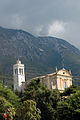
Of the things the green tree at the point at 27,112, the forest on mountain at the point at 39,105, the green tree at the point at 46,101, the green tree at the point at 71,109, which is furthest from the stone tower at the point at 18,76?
the green tree at the point at 27,112

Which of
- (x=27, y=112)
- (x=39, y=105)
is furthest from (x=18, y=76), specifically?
(x=27, y=112)

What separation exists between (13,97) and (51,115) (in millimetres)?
9886

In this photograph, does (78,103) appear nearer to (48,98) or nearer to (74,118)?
(74,118)

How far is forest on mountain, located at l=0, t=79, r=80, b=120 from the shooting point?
115ft

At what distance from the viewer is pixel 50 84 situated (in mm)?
78875

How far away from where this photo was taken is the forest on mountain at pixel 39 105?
35162mm

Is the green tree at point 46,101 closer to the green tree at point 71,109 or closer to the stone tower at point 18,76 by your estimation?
the green tree at point 71,109

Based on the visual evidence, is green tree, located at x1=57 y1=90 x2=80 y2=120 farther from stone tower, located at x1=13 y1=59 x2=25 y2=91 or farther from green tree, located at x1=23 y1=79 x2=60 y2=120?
stone tower, located at x1=13 y1=59 x2=25 y2=91

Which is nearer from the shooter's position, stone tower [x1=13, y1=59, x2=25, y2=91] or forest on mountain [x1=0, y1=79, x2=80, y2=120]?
forest on mountain [x1=0, y1=79, x2=80, y2=120]

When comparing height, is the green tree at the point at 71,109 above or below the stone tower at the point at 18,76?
below

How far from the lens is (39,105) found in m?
51.9

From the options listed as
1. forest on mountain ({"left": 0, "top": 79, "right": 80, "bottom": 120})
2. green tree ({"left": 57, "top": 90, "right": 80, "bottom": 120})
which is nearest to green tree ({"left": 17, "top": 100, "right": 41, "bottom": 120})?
forest on mountain ({"left": 0, "top": 79, "right": 80, "bottom": 120})

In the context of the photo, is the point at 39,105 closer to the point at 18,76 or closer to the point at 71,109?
the point at 71,109

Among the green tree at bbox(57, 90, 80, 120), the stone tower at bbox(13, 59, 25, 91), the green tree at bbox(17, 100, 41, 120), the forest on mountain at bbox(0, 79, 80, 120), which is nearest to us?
the green tree at bbox(17, 100, 41, 120)
